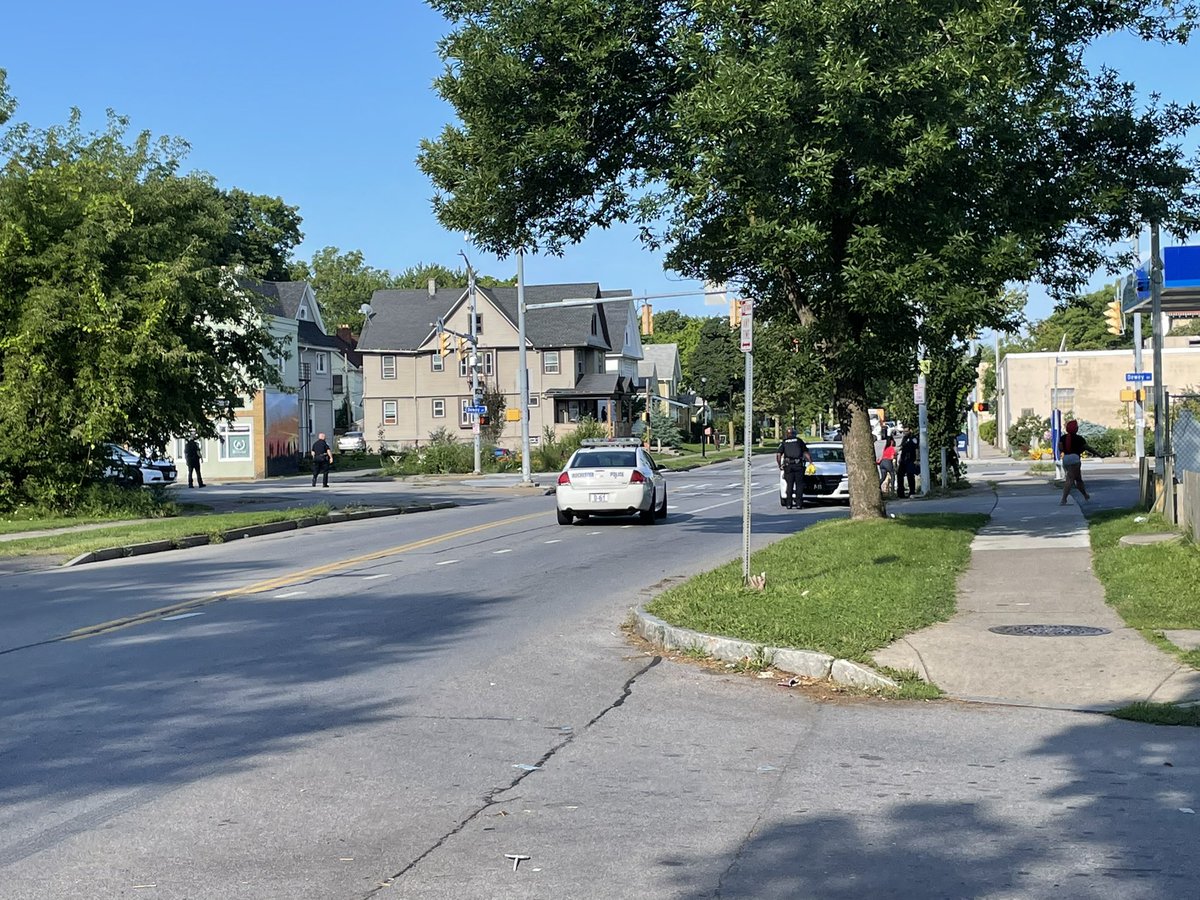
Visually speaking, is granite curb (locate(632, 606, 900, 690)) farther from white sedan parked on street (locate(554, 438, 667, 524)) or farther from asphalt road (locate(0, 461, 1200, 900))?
white sedan parked on street (locate(554, 438, 667, 524))

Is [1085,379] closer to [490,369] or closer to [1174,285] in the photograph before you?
[490,369]

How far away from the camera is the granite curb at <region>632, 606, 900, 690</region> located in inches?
368

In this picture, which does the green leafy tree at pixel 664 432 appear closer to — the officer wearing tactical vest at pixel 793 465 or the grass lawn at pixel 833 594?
the officer wearing tactical vest at pixel 793 465

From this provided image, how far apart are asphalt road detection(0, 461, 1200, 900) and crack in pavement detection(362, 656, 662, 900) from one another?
20 millimetres

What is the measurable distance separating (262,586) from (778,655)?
7.73 m

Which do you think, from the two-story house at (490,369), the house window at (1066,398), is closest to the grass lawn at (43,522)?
the two-story house at (490,369)

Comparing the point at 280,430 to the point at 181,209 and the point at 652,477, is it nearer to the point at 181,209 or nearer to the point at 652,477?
the point at 181,209

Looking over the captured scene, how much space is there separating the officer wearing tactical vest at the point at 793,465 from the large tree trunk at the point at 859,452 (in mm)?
9011

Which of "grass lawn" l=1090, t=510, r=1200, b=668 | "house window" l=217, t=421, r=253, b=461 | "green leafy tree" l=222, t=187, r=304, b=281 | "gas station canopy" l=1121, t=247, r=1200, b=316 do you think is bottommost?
"grass lawn" l=1090, t=510, r=1200, b=668

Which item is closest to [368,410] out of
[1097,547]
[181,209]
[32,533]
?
[181,209]

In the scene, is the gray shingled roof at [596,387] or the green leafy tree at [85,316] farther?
the gray shingled roof at [596,387]

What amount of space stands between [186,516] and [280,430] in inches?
1228

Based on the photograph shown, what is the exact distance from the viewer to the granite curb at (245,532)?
67.8 feet

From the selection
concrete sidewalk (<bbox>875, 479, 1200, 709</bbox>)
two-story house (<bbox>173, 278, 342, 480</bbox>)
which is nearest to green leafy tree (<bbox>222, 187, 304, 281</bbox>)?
two-story house (<bbox>173, 278, 342, 480</bbox>)
